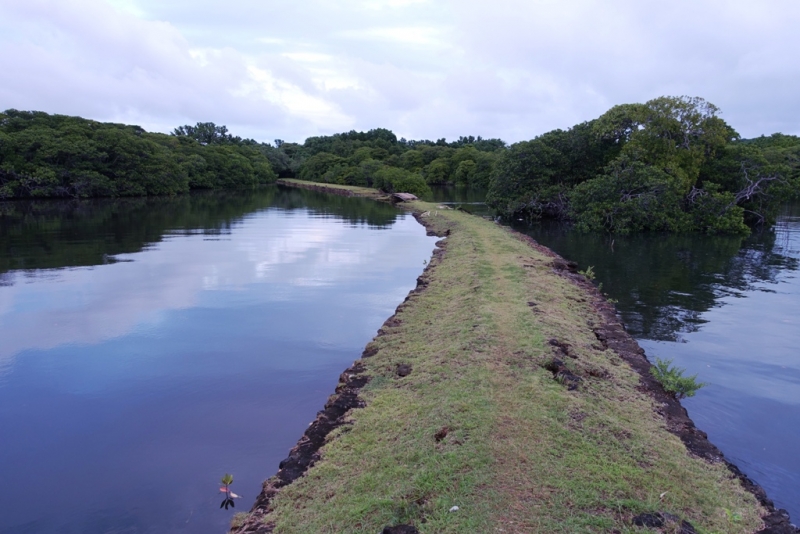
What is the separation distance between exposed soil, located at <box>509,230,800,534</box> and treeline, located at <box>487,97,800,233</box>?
1709 cm

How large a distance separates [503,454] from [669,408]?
3335 mm

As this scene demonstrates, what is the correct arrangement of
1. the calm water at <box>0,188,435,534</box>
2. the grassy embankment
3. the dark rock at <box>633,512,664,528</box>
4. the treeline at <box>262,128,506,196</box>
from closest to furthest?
1. the dark rock at <box>633,512,664,528</box>
2. the grassy embankment
3. the calm water at <box>0,188,435,534</box>
4. the treeline at <box>262,128,506,196</box>

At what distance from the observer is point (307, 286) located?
1669cm

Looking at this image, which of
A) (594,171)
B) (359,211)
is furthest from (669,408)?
(359,211)

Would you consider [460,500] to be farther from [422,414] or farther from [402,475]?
[422,414]

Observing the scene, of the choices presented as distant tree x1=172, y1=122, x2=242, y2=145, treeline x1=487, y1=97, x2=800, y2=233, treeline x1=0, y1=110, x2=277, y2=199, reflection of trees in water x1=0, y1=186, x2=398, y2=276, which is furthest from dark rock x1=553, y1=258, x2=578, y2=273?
distant tree x1=172, y1=122, x2=242, y2=145

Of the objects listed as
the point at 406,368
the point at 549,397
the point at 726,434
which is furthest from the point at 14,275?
the point at 726,434

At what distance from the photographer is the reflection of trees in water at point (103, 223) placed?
70.6 feet

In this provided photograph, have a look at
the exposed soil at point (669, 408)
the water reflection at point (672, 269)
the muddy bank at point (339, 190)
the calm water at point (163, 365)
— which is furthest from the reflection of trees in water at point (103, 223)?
the exposed soil at point (669, 408)

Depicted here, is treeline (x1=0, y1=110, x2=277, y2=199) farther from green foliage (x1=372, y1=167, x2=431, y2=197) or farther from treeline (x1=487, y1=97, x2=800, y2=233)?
treeline (x1=487, y1=97, x2=800, y2=233)

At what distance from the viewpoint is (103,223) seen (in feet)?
106

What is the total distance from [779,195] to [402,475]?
110 ft

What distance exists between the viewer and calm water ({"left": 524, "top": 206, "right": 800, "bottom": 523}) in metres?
7.45

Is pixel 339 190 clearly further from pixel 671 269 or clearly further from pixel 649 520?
pixel 649 520
